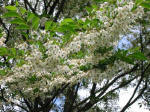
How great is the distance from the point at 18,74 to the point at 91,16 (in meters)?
2.56

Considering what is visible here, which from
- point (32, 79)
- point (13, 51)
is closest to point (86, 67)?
point (13, 51)

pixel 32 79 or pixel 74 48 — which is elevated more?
pixel 32 79

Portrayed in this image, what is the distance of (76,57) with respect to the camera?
→ 5.40 m

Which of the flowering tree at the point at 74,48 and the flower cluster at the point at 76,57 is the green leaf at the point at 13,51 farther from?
the flower cluster at the point at 76,57

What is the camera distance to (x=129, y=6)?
12.3 ft

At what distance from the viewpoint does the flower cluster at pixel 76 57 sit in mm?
3890

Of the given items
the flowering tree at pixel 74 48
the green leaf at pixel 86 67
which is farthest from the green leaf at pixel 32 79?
the green leaf at pixel 86 67

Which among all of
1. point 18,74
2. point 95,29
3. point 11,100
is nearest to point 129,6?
point 95,29

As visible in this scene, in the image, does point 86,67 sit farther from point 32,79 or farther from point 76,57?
point 32,79

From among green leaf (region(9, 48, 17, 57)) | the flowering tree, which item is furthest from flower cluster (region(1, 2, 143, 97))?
green leaf (region(9, 48, 17, 57))

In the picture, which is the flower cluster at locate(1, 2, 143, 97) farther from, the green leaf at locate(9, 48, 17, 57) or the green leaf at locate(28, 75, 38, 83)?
the green leaf at locate(9, 48, 17, 57)

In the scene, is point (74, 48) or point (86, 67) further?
point (86, 67)

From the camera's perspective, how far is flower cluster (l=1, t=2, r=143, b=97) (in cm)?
389

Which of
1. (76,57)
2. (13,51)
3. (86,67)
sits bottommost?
(86,67)
